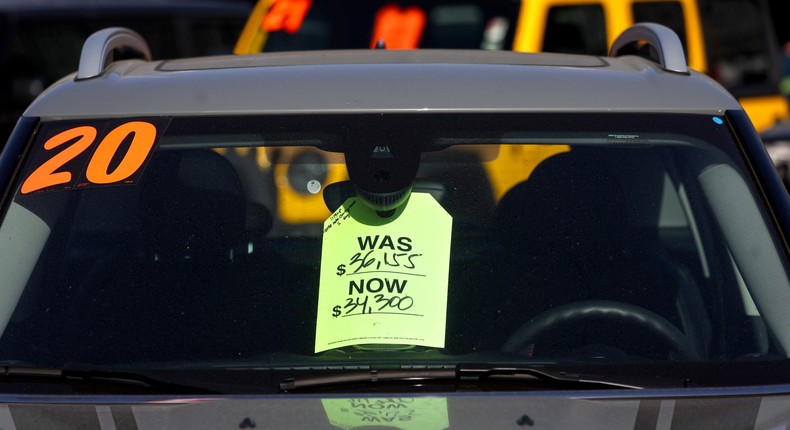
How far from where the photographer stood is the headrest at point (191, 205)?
312 cm

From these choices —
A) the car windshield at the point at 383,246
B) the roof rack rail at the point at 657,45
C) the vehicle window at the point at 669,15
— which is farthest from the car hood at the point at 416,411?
the vehicle window at the point at 669,15

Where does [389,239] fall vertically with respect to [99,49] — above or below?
below

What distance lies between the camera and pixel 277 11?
8.98 meters

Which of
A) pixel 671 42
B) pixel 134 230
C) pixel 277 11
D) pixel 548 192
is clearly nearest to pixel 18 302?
pixel 134 230

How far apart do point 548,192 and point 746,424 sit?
29.2 inches

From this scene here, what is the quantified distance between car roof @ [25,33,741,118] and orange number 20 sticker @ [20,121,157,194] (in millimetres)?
48

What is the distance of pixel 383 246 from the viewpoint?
301 centimetres

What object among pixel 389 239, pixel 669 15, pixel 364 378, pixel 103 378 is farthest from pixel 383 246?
pixel 669 15

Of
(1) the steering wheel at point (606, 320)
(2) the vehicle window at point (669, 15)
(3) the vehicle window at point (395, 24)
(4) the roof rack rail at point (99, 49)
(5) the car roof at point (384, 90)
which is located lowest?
(1) the steering wheel at point (606, 320)

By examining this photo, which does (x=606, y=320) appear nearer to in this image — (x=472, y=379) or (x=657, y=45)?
(x=472, y=379)

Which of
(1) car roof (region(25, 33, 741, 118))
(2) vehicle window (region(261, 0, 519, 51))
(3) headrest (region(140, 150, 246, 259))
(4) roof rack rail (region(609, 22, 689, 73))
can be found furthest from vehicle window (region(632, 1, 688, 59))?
(3) headrest (region(140, 150, 246, 259))

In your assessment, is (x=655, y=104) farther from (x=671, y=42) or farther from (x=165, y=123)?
(x=165, y=123)

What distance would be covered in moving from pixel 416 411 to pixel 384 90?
84 centimetres

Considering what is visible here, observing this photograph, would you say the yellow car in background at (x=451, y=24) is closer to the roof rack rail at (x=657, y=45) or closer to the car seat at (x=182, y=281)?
the roof rack rail at (x=657, y=45)
